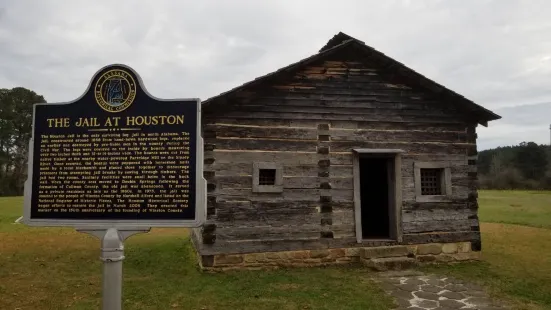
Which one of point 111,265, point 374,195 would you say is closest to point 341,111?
point 374,195

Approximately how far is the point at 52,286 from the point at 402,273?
26.5ft

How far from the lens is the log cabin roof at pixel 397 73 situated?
9.99 metres

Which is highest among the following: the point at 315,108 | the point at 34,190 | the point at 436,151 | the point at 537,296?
the point at 315,108

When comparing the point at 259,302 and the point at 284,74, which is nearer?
the point at 259,302

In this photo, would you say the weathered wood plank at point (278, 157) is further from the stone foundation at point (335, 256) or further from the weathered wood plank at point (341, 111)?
the stone foundation at point (335, 256)

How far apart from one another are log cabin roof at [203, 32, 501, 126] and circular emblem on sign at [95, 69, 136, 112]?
4.69 m

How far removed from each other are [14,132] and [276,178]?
4634 cm

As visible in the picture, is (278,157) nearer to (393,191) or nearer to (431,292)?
(393,191)

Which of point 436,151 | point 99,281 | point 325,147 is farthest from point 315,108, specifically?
point 99,281

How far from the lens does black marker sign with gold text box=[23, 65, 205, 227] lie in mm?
4789

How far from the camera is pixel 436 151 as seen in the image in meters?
11.1

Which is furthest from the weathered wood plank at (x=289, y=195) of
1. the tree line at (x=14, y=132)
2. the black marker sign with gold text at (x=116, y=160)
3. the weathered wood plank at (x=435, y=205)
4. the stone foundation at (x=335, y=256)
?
the tree line at (x=14, y=132)

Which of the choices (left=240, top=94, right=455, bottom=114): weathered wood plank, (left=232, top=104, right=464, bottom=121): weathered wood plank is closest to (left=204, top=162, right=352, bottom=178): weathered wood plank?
(left=232, top=104, right=464, bottom=121): weathered wood plank

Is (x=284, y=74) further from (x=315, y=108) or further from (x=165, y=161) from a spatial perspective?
(x=165, y=161)
